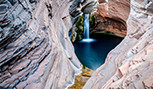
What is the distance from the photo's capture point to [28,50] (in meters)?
4.24

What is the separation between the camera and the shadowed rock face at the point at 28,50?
11.5 feet

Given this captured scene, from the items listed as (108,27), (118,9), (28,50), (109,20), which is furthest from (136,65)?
(108,27)

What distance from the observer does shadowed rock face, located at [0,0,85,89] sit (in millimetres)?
3502

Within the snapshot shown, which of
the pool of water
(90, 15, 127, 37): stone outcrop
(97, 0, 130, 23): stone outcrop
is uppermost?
(97, 0, 130, 23): stone outcrop

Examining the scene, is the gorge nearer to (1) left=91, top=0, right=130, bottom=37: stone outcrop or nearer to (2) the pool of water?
(2) the pool of water

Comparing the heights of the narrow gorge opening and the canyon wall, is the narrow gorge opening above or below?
below

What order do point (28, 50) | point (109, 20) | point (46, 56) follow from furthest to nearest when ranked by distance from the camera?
point (109, 20)
point (46, 56)
point (28, 50)

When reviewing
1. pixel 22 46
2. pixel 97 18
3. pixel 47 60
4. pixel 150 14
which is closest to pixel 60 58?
pixel 47 60

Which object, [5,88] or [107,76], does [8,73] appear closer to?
[5,88]

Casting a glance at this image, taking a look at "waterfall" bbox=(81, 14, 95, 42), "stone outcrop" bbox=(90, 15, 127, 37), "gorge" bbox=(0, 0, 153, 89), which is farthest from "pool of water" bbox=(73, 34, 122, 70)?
"gorge" bbox=(0, 0, 153, 89)

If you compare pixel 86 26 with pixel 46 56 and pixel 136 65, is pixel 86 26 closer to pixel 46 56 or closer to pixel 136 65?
pixel 46 56

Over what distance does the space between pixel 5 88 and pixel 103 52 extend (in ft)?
28.7

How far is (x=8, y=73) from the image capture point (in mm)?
3793

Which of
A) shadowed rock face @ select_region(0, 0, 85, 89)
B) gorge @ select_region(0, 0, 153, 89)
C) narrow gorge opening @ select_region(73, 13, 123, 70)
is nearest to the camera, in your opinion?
gorge @ select_region(0, 0, 153, 89)
